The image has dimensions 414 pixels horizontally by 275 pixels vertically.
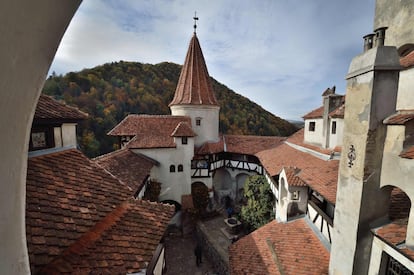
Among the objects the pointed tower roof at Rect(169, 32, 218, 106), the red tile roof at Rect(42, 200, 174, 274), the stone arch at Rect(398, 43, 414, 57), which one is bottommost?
the red tile roof at Rect(42, 200, 174, 274)

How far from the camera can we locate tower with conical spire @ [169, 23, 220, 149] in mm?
16219

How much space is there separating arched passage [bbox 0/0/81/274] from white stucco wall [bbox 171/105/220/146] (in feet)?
48.0

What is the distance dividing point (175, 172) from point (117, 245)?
11.1 m

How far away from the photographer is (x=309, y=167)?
7.97 meters

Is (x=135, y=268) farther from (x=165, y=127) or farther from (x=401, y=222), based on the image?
(x=165, y=127)

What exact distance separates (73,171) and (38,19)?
3315 mm

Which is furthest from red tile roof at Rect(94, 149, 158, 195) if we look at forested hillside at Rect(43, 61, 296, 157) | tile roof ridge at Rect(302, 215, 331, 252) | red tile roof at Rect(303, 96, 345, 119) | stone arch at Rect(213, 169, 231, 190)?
forested hillside at Rect(43, 61, 296, 157)

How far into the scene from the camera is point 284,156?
37.9ft

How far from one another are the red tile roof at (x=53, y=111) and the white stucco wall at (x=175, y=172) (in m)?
9.33

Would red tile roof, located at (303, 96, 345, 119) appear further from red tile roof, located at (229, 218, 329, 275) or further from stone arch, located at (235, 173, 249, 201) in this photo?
stone arch, located at (235, 173, 249, 201)

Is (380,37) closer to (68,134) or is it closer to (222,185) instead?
(68,134)

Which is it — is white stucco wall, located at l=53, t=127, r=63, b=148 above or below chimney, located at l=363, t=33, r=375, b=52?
below

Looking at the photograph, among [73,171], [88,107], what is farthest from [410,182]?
[88,107]

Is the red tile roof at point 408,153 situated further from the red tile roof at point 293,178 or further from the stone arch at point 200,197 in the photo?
the stone arch at point 200,197
